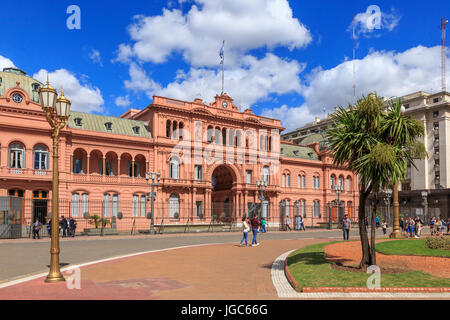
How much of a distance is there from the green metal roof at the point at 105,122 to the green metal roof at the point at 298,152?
22548mm

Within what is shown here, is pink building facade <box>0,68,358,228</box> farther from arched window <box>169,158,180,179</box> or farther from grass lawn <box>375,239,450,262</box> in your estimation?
grass lawn <box>375,239,450,262</box>

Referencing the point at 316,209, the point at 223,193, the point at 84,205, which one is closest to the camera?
the point at 84,205

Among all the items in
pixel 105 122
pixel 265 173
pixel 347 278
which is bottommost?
pixel 347 278

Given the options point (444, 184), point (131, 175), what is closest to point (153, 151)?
point (131, 175)

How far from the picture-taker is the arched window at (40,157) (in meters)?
40.1

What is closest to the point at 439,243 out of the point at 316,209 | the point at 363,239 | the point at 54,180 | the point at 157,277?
the point at 363,239

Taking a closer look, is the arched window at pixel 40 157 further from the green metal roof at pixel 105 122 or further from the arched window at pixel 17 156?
the green metal roof at pixel 105 122

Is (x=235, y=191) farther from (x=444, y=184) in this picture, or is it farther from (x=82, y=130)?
(x=444, y=184)

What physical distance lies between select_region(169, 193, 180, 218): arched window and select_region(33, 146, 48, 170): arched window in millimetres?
14649

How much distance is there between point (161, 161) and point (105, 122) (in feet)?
26.6

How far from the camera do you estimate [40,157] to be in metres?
40.4

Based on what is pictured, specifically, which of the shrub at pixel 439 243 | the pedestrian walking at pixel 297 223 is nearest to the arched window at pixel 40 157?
the pedestrian walking at pixel 297 223

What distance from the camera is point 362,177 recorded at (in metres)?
13.1

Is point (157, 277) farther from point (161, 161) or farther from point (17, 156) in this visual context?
point (161, 161)
